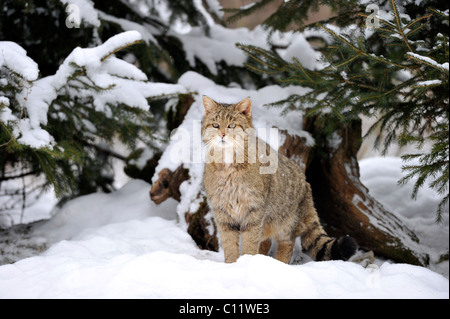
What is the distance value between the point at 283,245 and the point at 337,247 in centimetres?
59

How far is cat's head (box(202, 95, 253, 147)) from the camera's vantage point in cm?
303

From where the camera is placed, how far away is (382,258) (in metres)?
4.14

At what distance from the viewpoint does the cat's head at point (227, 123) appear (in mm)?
3031

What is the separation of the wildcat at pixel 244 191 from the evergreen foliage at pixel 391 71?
2.51 feet

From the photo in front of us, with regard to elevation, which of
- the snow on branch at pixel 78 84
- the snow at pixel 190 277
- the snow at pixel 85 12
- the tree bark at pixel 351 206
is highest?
the snow at pixel 85 12

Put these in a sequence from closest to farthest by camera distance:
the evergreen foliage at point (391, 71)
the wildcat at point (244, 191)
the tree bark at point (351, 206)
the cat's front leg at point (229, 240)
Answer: the evergreen foliage at point (391, 71), the wildcat at point (244, 191), the cat's front leg at point (229, 240), the tree bark at point (351, 206)

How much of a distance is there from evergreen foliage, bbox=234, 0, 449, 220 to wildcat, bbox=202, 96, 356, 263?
30.1 inches

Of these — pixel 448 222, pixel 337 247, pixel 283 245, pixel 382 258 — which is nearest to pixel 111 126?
pixel 283 245

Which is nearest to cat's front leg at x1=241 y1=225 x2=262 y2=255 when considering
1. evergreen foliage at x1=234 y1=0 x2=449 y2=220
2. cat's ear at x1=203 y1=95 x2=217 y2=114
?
cat's ear at x1=203 y1=95 x2=217 y2=114

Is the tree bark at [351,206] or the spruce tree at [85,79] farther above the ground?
the spruce tree at [85,79]

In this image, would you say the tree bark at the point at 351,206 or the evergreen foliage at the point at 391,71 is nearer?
the evergreen foliage at the point at 391,71

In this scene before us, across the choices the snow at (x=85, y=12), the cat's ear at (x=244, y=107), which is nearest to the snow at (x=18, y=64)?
the snow at (x=85, y=12)

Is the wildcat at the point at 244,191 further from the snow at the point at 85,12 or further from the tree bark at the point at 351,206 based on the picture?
the snow at the point at 85,12

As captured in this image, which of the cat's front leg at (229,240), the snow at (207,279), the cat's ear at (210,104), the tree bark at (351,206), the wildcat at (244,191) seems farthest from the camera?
the tree bark at (351,206)
